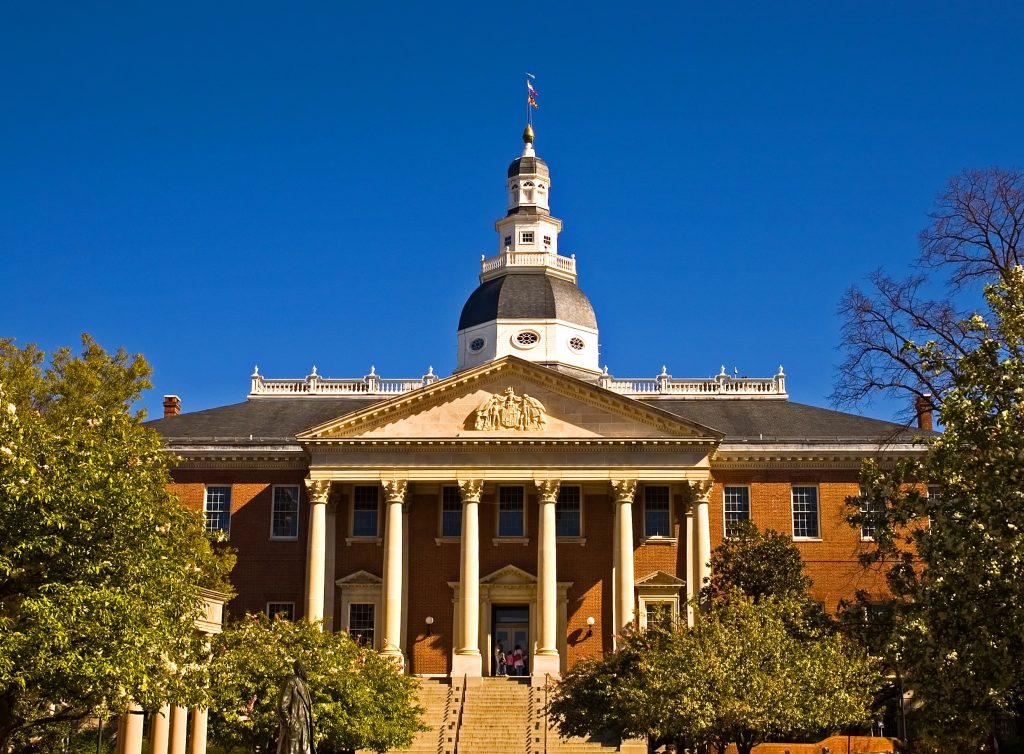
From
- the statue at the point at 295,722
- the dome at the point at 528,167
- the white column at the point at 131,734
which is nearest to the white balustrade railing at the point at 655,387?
the dome at the point at 528,167

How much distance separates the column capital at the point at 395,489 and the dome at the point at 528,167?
30.9 metres

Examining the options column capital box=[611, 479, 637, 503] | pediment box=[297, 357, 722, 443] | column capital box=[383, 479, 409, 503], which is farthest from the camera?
column capital box=[383, 479, 409, 503]

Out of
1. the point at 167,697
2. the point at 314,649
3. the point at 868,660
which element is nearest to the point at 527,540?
the point at 314,649

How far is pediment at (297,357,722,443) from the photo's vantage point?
5647 cm

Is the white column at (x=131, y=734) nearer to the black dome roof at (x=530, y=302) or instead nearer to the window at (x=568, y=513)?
the window at (x=568, y=513)

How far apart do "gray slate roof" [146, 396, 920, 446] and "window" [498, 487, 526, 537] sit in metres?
7.51

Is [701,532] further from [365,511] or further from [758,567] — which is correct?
[365,511]

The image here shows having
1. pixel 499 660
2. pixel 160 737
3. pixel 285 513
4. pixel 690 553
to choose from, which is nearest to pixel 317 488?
pixel 285 513

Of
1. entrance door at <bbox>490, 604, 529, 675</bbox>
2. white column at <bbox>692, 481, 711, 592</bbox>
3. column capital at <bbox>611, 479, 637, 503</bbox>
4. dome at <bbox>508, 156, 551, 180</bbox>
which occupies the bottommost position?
entrance door at <bbox>490, 604, 529, 675</bbox>

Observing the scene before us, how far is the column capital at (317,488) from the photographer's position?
56.9 meters

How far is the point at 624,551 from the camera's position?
55469 millimetres

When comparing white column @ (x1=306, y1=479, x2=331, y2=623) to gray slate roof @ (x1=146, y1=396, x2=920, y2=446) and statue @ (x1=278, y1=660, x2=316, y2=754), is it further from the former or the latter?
statue @ (x1=278, y1=660, x2=316, y2=754)

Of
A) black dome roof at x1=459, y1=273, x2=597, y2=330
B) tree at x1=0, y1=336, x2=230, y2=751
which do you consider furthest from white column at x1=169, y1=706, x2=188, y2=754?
black dome roof at x1=459, y1=273, x2=597, y2=330

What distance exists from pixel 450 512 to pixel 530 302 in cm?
1872
